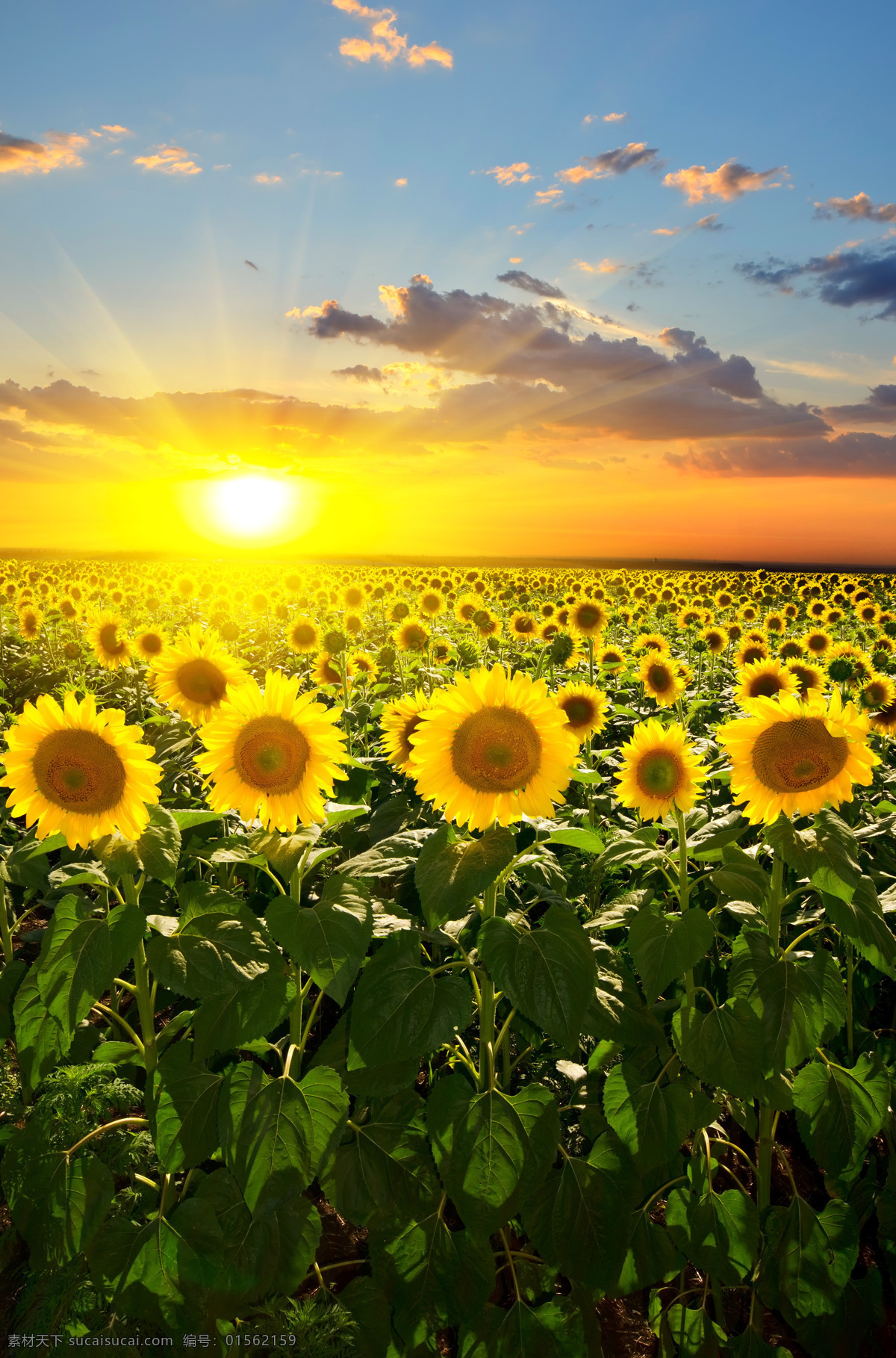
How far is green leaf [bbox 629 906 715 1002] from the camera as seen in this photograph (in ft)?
8.67

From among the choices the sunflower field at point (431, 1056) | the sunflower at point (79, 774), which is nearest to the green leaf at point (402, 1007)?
the sunflower field at point (431, 1056)

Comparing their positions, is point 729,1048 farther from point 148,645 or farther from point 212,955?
point 148,645

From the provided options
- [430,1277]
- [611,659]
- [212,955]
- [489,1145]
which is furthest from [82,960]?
[611,659]

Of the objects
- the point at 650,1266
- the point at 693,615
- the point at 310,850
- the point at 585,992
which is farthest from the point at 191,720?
the point at 693,615

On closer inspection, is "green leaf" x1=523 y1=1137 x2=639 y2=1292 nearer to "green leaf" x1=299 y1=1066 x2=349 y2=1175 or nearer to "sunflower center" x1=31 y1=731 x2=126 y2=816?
"green leaf" x1=299 y1=1066 x2=349 y2=1175

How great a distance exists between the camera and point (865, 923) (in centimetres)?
273

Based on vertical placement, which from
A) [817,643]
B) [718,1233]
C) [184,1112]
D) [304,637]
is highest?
[817,643]

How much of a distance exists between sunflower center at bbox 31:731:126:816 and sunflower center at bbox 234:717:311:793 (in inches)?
16.9

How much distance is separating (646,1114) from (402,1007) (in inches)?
40.3

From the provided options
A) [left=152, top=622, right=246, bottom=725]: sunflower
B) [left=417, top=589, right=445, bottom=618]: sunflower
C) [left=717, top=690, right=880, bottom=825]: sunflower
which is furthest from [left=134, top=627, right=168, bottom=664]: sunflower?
[left=717, top=690, right=880, bottom=825]: sunflower

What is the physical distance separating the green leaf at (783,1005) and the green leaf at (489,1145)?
2.52 feet

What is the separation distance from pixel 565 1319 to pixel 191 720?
3058 millimetres

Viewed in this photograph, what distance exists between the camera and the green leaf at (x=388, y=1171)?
8.95 ft

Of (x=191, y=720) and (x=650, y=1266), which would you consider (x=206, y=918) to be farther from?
(x=650, y=1266)
